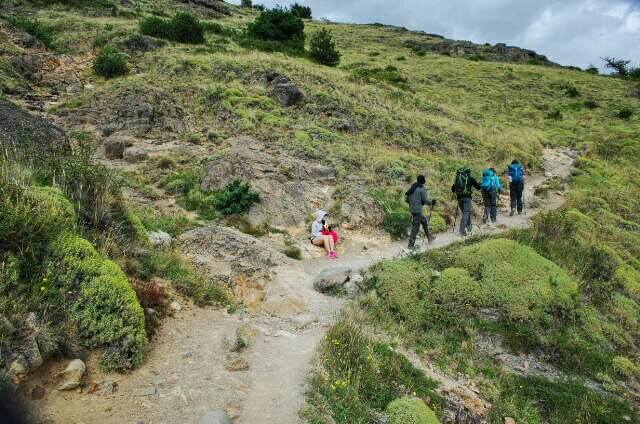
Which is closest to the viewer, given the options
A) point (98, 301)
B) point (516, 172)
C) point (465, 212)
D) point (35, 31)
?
point (98, 301)

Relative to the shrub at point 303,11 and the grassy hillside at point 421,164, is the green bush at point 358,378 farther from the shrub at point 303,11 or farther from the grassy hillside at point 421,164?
the shrub at point 303,11

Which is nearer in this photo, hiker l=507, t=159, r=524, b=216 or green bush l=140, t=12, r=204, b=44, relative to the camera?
hiker l=507, t=159, r=524, b=216

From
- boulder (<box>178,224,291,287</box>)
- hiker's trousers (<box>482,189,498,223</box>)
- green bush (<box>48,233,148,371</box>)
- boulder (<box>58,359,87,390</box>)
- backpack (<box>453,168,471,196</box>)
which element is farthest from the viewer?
hiker's trousers (<box>482,189,498,223</box>)

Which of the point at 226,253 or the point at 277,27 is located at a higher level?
the point at 277,27

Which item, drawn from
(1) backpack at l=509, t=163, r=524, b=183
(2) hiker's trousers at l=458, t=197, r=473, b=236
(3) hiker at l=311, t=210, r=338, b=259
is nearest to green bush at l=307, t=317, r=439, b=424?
(3) hiker at l=311, t=210, r=338, b=259

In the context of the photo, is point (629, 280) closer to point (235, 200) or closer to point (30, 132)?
point (235, 200)

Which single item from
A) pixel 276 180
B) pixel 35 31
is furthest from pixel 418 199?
pixel 35 31

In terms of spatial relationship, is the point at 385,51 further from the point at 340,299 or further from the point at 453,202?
the point at 340,299

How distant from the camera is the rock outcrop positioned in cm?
1431

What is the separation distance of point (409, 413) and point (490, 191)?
36.8 ft

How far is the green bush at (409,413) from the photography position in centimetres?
577

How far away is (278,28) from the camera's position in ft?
125

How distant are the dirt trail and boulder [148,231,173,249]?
2302mm

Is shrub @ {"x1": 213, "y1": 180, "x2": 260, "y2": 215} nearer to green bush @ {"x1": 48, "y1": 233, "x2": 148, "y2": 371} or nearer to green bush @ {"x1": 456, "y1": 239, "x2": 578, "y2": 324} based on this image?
green bush @ {"x1": 456, "y1": 239, "x2": 578, "y2": 324}
